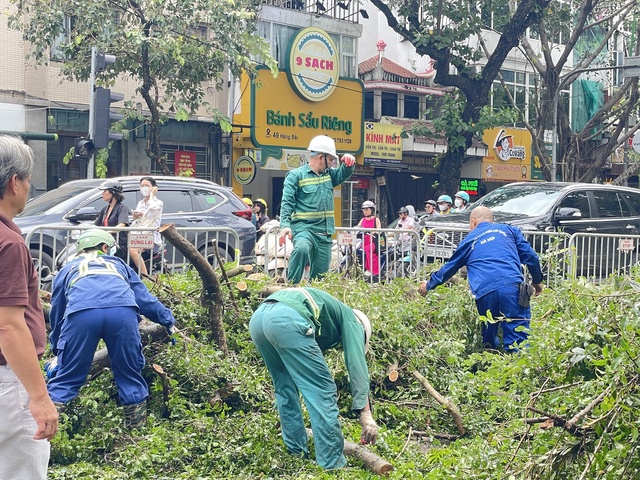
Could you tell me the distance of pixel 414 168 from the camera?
31.0m

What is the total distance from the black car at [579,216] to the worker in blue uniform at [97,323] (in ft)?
17.8

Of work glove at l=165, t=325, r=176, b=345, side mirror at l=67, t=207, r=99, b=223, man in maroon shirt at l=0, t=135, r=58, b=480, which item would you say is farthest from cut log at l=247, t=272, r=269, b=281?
man in maroon shirt at l=0, t=135, r=58, b=480

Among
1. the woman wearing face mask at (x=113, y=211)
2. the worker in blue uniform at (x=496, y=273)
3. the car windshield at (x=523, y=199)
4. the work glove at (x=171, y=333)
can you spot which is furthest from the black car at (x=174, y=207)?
the car windshield at (x=523, y=199)

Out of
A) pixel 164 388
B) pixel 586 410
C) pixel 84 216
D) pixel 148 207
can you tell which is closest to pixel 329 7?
pixel 148 207

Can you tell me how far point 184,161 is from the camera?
2362cm

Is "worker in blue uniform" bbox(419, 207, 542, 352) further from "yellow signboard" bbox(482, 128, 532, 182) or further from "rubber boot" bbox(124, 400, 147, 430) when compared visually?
"yellow signboard" bbox(482, 128, 532, 182)

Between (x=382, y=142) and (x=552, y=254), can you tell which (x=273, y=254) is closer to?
(x=552, y=254)

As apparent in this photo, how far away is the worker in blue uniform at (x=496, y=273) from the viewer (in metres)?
8.25

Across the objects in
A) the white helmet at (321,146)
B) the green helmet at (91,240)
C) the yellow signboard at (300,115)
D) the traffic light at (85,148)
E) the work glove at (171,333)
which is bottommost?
the work glove at (171,333)

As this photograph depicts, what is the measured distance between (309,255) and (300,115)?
17224mm

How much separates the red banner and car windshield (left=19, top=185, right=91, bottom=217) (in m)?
11.1

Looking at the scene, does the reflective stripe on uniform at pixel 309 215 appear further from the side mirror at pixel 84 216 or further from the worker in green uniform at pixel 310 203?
the side mirror at pixel 84 216

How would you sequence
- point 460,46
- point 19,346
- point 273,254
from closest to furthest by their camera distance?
point 19,346
point 273,254
point 460,46

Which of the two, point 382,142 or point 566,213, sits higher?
point 382,142
